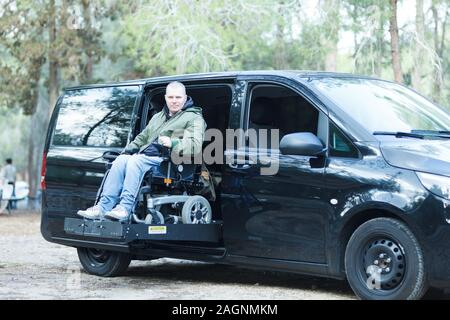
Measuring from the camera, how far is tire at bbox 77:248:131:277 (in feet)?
32.1

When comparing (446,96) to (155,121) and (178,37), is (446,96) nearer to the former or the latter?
(178,37)

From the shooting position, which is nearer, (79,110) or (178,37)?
(79,110)

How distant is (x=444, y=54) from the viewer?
2856 cm

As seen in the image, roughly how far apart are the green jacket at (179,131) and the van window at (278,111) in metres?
0.53

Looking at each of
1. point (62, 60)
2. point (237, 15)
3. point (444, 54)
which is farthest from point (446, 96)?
point (62, 60)

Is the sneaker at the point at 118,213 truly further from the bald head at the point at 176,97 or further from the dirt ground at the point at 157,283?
the bald head at the point at 176,97

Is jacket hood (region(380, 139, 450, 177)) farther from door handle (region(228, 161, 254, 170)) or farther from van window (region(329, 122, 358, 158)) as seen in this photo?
door handle (region(228, 161, 254, 170))

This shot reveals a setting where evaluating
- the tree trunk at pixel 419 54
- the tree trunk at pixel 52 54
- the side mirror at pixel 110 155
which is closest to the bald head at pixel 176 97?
the side mirror at pixel 110 155

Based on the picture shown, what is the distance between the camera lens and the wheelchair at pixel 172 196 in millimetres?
8617

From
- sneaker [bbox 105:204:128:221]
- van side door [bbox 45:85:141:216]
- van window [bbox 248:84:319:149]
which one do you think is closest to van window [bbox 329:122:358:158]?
van window [bbox 248:84:319:149]

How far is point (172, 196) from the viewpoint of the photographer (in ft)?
28.7

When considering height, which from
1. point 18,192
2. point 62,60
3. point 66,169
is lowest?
point 18,192

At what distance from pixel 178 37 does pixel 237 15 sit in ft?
7.65

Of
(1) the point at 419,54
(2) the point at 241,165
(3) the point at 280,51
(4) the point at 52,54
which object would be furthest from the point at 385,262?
(3) the point at 280,51
